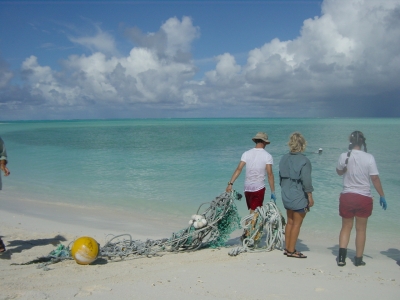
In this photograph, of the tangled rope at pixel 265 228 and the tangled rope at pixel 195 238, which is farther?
the tangled rope at pixel 265 228

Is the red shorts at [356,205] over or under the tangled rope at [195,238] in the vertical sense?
over

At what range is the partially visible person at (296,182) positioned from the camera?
5.02 meters

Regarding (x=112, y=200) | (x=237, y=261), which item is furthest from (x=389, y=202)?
Answer: (x=112, y=200)

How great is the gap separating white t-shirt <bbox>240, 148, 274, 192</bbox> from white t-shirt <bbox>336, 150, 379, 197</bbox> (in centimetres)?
120

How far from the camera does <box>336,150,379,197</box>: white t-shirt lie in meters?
4.68

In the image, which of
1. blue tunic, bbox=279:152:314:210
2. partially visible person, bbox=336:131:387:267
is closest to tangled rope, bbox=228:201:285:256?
blue tunic, bbox=279:152:314:210

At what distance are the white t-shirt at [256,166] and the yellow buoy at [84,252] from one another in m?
2.43

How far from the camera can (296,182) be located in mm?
5109

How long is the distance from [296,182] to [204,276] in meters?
1.79

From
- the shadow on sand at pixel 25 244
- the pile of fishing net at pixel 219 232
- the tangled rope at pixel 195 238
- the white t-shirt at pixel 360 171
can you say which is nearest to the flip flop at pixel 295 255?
the pile of fishing net at pixel 219 232

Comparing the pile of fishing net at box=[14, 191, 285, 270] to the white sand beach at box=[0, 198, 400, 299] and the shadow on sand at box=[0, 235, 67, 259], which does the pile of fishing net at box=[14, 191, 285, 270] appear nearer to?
the white sand beach at box=[0, 198, 400, 299]

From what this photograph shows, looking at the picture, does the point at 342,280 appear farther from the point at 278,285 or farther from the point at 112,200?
the point at 112,200

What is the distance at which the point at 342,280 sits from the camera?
4434mm

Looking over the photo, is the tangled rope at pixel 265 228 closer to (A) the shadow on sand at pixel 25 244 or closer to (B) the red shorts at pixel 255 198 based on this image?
(B) the red shorts at pixel 255 198
